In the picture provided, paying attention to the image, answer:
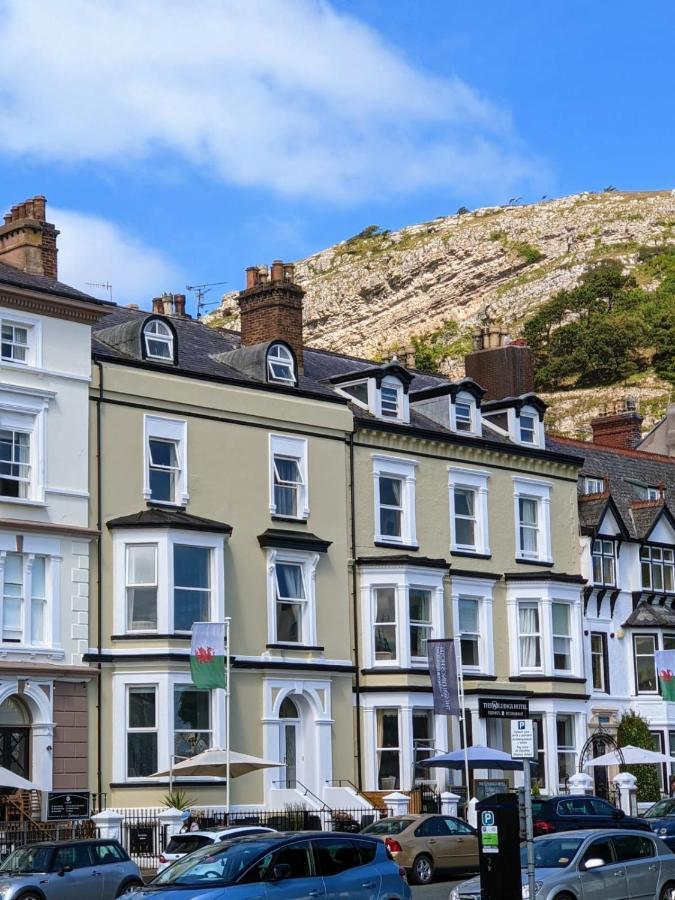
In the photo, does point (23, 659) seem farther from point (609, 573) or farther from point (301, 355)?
point (609, 573)

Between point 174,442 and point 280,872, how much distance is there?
21534mm

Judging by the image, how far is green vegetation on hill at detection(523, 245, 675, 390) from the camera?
11975 cm

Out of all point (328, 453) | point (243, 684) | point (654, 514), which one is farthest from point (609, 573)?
point (243, 684)

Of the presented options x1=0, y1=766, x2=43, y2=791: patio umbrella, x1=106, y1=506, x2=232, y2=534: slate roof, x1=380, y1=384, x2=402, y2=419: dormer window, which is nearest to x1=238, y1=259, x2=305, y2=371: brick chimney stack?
x1=380, y1=384, x2=402, y2=419: dormer window

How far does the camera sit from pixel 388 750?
45.5 meters

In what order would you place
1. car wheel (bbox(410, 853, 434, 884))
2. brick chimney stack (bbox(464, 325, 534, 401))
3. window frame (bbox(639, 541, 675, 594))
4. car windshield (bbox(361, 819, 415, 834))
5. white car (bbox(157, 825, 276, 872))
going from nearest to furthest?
1. white car (bbox(157, 825, 276, 872))
2. car wheel (bbox(410, 853, 434, 884))
3. car windshield (bbox(361, 819, 415, 834))
4. window frame (bbox(639, 541, 675, 594))
5. brick chimney stack (bbox(464, 325, 534, 401))

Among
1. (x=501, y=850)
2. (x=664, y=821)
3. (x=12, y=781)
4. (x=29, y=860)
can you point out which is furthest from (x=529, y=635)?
(x=501, y=850)

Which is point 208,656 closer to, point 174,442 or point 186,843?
point 174,442

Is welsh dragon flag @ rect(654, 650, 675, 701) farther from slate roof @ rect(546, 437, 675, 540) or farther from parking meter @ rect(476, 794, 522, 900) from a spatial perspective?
parking meter @ rect(476, 794, 522, 900)

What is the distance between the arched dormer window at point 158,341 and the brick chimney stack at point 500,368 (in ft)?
52.3

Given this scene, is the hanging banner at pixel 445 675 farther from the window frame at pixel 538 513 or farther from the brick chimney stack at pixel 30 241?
the brick chimney stack at pixel 30 241

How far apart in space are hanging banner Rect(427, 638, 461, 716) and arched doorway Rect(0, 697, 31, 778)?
1190cm

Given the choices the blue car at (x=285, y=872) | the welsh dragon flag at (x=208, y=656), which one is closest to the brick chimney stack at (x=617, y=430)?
the welsh dragon flag at (x=208, y=656)

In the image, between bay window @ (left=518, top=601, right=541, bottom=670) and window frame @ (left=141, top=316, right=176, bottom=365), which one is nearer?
window frame @ (left=141, top=316, right=176, bottom=365)
